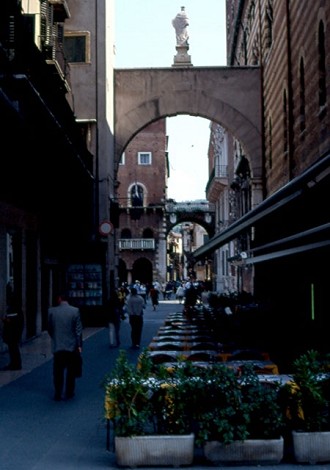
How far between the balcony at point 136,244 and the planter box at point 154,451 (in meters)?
75.8

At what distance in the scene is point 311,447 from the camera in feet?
27.5

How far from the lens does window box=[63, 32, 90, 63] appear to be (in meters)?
32.3

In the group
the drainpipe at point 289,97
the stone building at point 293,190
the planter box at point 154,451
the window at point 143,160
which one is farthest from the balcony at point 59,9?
the window at point 143,160

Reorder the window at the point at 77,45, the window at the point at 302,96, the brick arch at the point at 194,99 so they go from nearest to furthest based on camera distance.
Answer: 1. the window at the point at 302,96
2. the window at the point at 77,45
3. the brick arch at the point at 194,99

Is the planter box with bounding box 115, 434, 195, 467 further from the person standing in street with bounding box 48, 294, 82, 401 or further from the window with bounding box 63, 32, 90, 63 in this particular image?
the window with bounding box 63, 32, 90, 63

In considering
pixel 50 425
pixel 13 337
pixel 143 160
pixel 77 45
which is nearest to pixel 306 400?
pixel 50 425

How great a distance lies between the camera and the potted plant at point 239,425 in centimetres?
835

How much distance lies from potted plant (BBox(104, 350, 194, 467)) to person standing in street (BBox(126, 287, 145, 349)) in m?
13.9

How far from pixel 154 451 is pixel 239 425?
32.6 inches

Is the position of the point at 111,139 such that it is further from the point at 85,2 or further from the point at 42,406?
the point at 42,406

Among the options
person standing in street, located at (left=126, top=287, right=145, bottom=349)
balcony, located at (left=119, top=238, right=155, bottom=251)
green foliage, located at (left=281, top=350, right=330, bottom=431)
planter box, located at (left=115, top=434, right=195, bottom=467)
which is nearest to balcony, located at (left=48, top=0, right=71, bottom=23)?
person standing in street, located at (left=126, top=287, right=145, bottom=349)

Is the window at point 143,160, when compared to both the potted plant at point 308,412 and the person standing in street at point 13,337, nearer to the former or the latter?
the person standing in street at point 13,337

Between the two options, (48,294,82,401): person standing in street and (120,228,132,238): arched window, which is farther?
(120,228,132,238): arched window

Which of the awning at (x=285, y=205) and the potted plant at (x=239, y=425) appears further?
the awning at (x=285, y=205)
